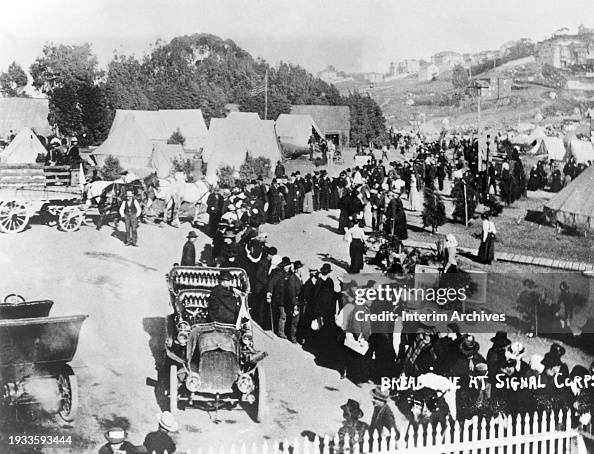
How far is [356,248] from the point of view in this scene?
8.38 meters

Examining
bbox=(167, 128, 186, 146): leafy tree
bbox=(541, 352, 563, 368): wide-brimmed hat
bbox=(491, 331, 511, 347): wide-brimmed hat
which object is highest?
bbox=(167, 128, 186, 146): leafy tree

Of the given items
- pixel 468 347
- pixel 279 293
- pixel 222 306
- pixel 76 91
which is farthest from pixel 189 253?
pixel 468 347

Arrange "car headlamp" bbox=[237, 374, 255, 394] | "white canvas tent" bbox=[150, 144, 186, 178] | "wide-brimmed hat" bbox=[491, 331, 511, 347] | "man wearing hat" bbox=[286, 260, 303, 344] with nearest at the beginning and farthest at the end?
"car headlamp" bbox=[237, 374, 255, 394], "wide-brimmed hat" bbox=[491, 331, 511, 347], "man wearing hat" bbox=[286, 260, 303, 344], "white canvas tent" bbox=[150, 144, 186, 178]

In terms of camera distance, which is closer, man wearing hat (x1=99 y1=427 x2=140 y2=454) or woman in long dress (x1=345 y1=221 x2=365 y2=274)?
man wearing hat (x1=99 y1=427 x2=140 y2=454)

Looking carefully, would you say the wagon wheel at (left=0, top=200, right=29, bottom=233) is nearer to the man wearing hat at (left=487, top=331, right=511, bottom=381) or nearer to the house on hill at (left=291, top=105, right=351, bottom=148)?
the house on hill at (left=291, top=105, right=351, bottom=148)

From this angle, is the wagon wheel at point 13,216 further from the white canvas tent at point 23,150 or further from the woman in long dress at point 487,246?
the woman in long dress at point 487,246

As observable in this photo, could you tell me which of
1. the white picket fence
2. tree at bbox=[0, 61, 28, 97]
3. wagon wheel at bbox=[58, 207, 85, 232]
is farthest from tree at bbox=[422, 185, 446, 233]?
tree at bbox=[0, 61, 28, 97]

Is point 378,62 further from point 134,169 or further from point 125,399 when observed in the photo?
point 125,399

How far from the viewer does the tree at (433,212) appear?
30.3 ft

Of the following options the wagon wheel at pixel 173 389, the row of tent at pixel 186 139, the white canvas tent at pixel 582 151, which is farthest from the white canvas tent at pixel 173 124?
the white canvas tent at pixel 582 151

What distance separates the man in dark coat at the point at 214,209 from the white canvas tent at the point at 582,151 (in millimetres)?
4917

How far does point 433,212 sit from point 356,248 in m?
1.51

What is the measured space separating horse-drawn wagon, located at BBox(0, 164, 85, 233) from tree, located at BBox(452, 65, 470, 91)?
15.2 feet

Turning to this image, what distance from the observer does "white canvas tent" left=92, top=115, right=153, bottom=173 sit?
836cm
